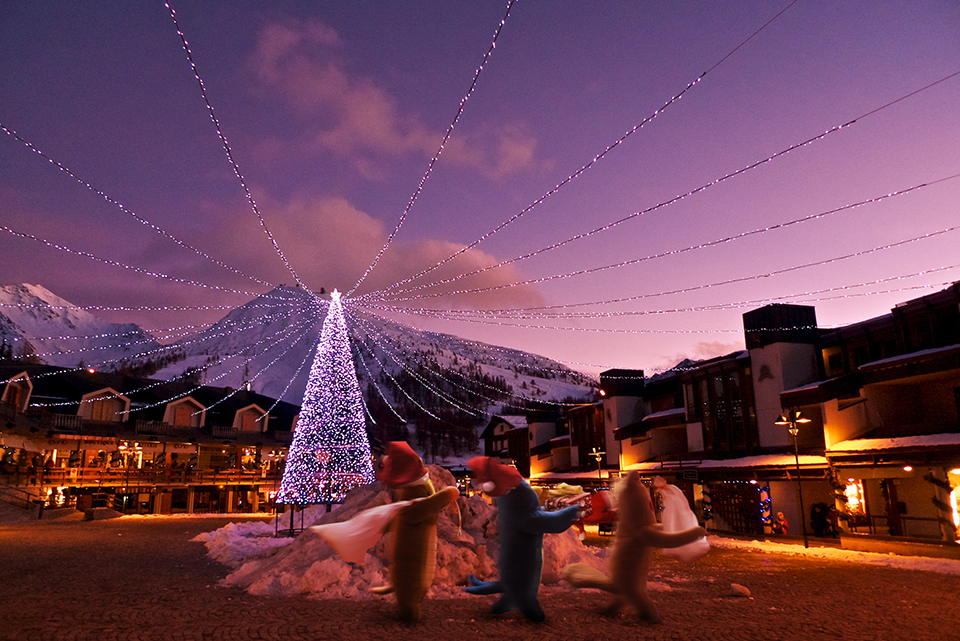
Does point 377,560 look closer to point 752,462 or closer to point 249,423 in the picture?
point 752,462

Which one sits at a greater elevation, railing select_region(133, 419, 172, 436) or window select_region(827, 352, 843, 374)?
window select_region(827, 352, 843, 374)

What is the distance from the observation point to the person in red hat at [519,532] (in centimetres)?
808

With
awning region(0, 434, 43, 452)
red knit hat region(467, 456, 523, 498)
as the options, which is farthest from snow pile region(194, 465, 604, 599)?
awning region(0, 434, 43, 452)

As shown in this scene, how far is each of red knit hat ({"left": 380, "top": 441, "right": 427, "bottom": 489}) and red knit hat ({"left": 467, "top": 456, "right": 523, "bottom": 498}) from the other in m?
0.76

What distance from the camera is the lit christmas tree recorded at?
21.0 meters

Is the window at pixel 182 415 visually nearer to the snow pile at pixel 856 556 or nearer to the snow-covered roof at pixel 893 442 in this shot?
the snow pile at pixel 856 556

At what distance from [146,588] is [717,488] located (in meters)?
23.8

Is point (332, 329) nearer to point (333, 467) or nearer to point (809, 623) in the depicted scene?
point (333, 467)

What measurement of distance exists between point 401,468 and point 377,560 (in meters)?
3.70

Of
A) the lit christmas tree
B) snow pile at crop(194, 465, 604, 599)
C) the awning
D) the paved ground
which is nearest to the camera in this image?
the paved ground

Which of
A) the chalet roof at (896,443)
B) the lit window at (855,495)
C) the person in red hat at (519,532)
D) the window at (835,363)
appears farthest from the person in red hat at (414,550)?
the lit window at (855,495)

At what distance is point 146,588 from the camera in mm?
10742

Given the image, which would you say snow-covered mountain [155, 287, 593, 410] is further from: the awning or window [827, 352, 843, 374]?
window [827, 352, 843, 374]

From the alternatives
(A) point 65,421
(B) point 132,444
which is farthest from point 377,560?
(B) point 132,444
